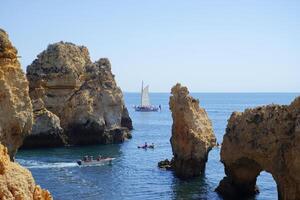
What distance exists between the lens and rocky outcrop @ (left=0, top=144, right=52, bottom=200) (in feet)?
34.6

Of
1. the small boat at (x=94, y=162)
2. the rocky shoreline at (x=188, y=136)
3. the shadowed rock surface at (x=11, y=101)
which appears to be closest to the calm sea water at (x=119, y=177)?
the small boat at (x=94, y=162)

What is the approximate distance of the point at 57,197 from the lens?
41688 millimetres

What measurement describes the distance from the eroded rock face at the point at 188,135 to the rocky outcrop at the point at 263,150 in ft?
20.0

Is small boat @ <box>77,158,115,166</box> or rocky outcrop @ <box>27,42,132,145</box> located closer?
small boat @ <box>77,158,115,166</box>

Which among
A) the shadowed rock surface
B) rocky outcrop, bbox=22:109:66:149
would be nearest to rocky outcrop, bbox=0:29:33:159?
the shadowed rock surface

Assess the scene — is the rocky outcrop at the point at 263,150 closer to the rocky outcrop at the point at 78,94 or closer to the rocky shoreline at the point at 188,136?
the rocky shoreline at the point at 188,136

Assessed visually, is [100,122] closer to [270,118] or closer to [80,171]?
[80,171]

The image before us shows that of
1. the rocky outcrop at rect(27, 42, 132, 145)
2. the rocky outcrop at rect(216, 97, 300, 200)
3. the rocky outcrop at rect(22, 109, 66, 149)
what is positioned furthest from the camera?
the rocky outcrop at rect(27, 42, 132, 145)

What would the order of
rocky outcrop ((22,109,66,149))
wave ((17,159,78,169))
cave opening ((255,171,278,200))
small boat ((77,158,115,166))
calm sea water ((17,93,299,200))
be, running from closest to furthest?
cave opening ((255,171,278,200)) < calm sea water ((17,93,299,200)) < wave ((17,159,78,169)) < small boat ((77,158,115,166)) < rocky outcrop ((22,109,66,149))

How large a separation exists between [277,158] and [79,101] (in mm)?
47636

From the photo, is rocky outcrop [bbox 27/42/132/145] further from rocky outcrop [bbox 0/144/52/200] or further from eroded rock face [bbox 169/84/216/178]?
rocky outcrop [bbox 0/144/52/200]

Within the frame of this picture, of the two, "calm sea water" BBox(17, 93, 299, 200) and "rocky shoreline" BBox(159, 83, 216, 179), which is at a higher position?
"rocky shoreline" BBox(159, 83, 216, 179)

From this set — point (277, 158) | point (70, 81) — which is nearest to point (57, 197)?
point (277, 158)

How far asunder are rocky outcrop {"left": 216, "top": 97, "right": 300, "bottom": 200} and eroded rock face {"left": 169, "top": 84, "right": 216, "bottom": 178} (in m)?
6.11
